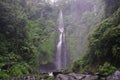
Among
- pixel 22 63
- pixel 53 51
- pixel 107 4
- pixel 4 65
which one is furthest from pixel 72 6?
pixel 4 65

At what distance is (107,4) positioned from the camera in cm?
2864

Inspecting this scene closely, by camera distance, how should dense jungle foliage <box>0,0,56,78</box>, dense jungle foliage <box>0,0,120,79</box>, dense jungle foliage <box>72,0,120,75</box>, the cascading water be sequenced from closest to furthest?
dense jungle foliage <box>72,0,120,75</box> < dense jungle foliage <box>0,0,120,79</box> < dense jungle foliage <box>0,0,56,78</box> < the cascading water

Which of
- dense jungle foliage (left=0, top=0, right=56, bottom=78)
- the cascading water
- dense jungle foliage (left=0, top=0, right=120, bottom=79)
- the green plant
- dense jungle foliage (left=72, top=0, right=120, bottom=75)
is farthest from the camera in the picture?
the cascading water

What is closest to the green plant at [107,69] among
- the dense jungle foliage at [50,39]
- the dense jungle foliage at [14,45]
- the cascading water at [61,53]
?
the dense jungle foliage at [50,39]

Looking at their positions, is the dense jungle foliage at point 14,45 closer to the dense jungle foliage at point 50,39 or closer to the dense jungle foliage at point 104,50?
the dense jungle foliage at point 50,39

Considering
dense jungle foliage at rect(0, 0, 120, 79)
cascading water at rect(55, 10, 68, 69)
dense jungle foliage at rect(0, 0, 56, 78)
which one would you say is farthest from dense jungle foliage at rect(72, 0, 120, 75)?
cascading water at rect(55, 10, 68, 69)

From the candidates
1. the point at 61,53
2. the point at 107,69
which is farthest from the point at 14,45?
the point at 61,53

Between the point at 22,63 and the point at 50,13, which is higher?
the point at 50,13

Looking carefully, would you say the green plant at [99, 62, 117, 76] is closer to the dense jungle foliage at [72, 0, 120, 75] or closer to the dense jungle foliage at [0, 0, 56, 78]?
the dense jungle foliage at [72, 0, 120, 75]

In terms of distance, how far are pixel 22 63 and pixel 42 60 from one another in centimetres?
1086

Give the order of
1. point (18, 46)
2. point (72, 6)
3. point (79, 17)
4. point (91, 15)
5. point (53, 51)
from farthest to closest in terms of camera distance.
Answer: point (72, 6) < point (79, 17) < point (91, 15) < point (53, 51) < point (18, 46)

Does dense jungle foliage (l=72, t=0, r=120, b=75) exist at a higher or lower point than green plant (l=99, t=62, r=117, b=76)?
higher

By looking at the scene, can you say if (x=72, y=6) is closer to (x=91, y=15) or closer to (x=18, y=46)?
(x=91, y=15)

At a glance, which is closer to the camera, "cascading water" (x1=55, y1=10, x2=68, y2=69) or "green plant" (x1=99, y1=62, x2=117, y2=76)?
"green plant" (x1=99, y1=62, x2=117, y2=76)
